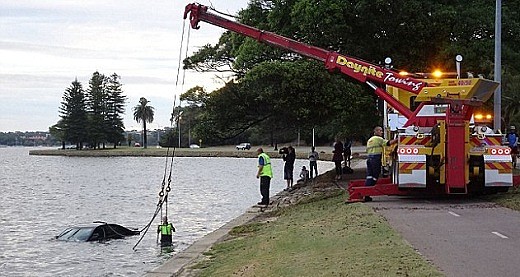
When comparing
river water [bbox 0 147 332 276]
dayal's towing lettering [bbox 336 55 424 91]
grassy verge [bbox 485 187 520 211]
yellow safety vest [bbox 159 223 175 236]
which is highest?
dayal's towing lettering [bbox 336 55 424 91]

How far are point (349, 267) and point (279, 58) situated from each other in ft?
70.5

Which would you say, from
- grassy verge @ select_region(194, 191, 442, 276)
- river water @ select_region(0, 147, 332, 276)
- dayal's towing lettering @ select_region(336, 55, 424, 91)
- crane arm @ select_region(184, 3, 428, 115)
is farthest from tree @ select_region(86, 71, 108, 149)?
grassy verge @ select_region(194, 191, 442, 276)

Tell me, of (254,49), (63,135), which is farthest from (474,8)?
(63,135)

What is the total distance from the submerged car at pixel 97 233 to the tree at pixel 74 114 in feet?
381

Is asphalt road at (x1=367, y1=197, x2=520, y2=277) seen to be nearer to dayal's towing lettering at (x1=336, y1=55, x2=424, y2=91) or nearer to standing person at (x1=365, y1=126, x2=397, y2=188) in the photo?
standing person at (x1=365, y1=126, x2=397, y2=188)

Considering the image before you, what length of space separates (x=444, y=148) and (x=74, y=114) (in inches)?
4901

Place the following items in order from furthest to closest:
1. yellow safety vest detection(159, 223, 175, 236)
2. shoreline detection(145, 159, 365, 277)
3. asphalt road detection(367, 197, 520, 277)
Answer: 1. yellow safety vest detection(159, 223, 175, 236)
2. shoreline detection(145, 159, 365, 277)
3. asphalt road detection(367, 197, 520, 277)

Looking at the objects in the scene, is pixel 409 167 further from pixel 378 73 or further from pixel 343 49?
pixel 343 49

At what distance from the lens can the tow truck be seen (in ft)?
60.8

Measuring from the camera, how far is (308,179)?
37062 mm

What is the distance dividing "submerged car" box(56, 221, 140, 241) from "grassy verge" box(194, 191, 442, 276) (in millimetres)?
4198

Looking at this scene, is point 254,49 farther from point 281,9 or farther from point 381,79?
point 381,79

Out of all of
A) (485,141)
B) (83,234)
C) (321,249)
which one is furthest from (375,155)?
(321,249)

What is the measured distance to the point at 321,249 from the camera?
1278cm
